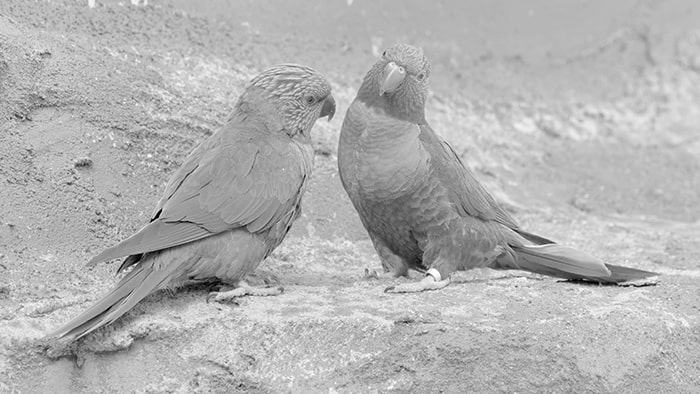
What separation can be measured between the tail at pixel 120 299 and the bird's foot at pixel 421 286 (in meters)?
1.23

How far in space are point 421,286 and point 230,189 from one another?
4.00ft

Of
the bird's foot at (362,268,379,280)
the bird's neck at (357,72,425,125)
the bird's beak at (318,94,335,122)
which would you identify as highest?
the bird's neck at (357,72,425,125)

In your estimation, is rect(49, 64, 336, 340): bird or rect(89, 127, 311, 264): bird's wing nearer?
rect(49, 64, 336, 340): bird

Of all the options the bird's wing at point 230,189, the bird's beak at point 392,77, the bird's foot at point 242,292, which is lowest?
the bird's foot at point 242,292

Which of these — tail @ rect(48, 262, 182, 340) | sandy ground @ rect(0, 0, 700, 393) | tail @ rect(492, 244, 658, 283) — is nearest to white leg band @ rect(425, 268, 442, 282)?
sandy ground @ rect(0, 0, 700, 393)

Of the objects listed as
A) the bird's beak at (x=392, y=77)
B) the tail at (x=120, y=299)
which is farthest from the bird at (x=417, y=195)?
the tail at (x=120, y=299)

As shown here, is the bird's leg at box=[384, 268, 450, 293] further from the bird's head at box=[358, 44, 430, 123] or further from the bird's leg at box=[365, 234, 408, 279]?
the bird's head at box=[358, 44, 430, 123]

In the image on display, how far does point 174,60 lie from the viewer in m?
6.20

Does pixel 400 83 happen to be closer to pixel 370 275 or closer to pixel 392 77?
pixel 392 77

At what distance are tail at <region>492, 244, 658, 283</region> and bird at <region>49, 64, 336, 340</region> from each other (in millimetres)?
1484

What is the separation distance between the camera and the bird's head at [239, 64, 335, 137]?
4.87 meters

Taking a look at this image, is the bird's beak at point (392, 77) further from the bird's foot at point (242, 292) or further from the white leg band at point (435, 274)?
the bird's foot at point (242, 292)

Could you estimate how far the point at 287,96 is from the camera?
488cm

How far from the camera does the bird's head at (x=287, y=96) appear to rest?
4871 mm
